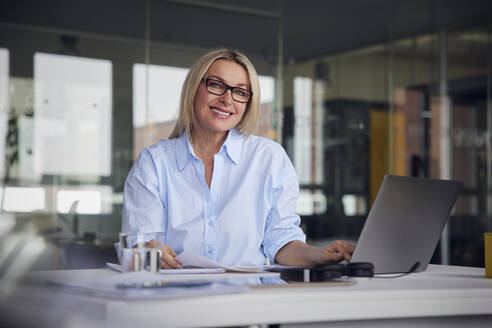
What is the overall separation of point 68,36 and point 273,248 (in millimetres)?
3698

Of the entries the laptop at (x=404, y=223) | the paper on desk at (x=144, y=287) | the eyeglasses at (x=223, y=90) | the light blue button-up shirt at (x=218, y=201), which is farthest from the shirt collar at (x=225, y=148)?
the paper on desk at (x=144, y=287)

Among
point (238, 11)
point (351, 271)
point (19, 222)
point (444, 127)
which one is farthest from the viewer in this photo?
point (444, 127)

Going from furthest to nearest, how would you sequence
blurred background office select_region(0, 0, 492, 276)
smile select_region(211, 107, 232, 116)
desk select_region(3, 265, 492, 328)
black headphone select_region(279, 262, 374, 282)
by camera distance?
blurred background office select_region(0, 0, 492, 276), smile select_region(211, 107, 232, 116), black headphone select_region(279, 262, 374, 282), desk select_region(3, 265, 492, 328)

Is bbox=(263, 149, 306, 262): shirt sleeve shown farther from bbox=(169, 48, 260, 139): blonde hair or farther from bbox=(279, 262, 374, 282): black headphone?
bbox=(279, 262, 374, 282): black headphone

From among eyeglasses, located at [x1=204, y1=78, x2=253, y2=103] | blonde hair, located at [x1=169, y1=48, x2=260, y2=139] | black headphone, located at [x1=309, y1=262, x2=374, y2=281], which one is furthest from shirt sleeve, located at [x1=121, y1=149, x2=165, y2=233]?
black headphone, located at [x1=309, y1=262, x2=374, y2=281]

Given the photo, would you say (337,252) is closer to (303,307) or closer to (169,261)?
(169,261)

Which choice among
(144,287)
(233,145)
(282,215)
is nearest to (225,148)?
(233,145)

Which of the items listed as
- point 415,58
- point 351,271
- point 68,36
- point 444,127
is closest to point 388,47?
point 415,58

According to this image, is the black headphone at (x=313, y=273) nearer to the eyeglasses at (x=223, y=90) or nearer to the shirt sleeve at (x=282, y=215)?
the shirt sleeve at (x=282, y=215)

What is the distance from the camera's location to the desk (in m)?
0.98

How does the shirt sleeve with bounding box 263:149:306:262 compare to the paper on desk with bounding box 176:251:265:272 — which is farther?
the shirt sleeve with bounding box 263:149:306:262

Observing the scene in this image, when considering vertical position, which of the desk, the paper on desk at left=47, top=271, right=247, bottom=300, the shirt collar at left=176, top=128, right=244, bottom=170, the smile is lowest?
the desk

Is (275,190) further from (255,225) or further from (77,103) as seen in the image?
(77,103)

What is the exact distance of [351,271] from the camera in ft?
4.94
